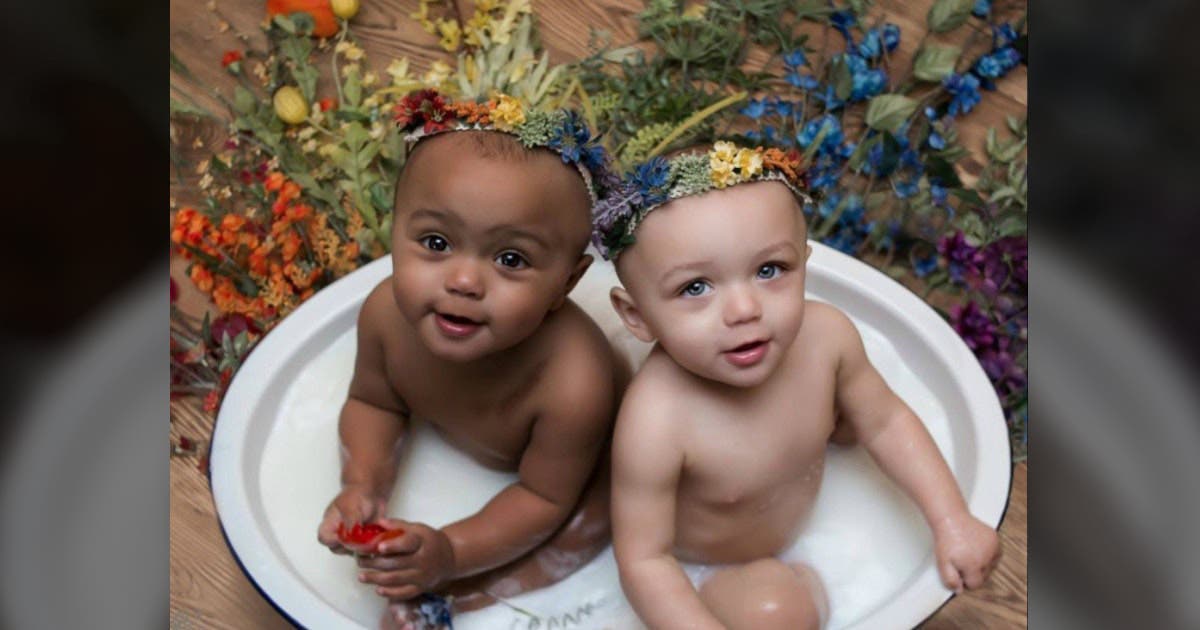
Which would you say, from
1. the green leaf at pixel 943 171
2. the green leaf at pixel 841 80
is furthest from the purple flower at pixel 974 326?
the green leaf at pixel 841 80

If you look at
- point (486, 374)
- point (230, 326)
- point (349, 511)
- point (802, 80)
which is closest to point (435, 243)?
point (486, 374)

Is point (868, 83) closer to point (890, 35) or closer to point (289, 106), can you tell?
point (890, 35)

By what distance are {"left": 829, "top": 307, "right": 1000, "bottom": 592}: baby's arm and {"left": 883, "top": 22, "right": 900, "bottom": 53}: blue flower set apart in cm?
32

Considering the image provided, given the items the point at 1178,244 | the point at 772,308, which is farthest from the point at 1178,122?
the point at 772,308

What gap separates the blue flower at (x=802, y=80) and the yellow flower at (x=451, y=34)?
11.6 inches

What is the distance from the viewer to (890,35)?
1086 millimetres

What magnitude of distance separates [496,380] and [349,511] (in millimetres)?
147

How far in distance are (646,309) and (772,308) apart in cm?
8

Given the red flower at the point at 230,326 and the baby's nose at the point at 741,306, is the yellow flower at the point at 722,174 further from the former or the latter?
the red flower at the point at 230,326

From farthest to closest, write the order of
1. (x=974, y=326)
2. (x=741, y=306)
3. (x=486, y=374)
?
(x=974, y=326)
(x=486, y=374)
(x=741, y=306)

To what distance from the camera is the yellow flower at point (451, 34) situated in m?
1.11

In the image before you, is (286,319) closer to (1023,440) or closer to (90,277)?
(90,277)

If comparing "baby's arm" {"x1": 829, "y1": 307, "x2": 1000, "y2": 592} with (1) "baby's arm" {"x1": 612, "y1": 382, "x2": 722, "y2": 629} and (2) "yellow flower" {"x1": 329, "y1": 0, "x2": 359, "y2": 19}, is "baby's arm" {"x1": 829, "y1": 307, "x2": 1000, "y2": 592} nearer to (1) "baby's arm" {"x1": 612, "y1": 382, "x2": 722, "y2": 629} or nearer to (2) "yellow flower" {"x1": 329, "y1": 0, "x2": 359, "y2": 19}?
(1) "baby's arm" {"x1": 612, "y1": 382, "x2": 722, "y2": 629}

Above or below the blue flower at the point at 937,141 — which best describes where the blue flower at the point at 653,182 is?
above
